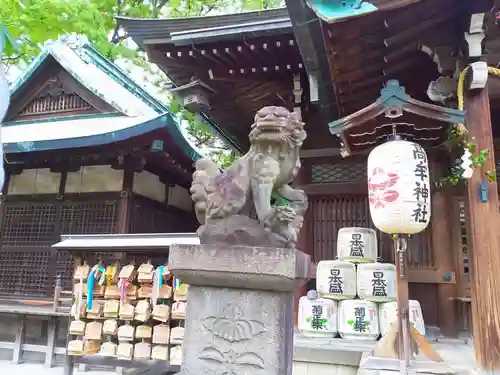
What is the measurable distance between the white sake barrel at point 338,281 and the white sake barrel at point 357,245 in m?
0.14

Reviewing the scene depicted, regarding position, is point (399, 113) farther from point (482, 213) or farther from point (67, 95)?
point (67, 95)

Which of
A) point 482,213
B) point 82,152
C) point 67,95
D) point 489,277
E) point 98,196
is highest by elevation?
point 67,95

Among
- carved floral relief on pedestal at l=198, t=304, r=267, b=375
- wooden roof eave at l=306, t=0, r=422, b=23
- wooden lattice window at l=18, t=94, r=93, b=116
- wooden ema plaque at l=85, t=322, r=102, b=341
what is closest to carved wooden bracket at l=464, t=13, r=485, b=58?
wooden roof eave at l=306, t=0, r=422, b=23

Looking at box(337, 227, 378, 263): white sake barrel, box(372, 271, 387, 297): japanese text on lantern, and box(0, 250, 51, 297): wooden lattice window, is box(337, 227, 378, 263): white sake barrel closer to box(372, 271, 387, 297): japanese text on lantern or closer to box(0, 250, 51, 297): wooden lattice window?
box(372, 271, 387, 297): japanese text on lantern

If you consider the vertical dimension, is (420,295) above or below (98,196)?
below

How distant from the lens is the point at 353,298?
610 cm

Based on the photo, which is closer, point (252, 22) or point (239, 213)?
point (239, 213)

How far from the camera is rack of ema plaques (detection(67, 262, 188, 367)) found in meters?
5.32

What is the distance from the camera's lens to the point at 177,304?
17.5 ft

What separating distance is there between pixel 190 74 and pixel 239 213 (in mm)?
5020

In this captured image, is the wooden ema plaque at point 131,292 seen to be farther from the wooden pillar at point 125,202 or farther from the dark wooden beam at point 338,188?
the dark wooden beam at point 338,188

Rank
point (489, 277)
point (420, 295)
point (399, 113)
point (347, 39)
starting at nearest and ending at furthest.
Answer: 1. point (489, 277)
2. point (399, 113)
3. point (347, 39)
4. point (420, 295)

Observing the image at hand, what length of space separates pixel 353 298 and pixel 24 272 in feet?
19.9

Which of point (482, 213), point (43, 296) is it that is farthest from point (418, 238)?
point (43, 296)
